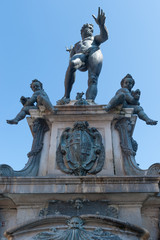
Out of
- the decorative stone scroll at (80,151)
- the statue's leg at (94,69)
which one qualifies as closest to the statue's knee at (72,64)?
the statue's leg at (94,69)

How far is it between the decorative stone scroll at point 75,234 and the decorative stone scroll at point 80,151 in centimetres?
105

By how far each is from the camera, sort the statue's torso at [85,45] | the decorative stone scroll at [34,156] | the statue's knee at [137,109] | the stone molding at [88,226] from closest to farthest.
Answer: the stone molding at [88,226], the decorative stone scroll at [34,156], the statue's knee at [137,109], the statue's torso at [85,45]

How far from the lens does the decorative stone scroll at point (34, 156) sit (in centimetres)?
564

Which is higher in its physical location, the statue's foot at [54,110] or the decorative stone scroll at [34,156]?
the statue's foot at [54,110]

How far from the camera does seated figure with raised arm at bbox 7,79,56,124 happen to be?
679cm

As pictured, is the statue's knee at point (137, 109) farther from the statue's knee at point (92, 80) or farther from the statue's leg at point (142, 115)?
the statue's knee at point (92, 80)

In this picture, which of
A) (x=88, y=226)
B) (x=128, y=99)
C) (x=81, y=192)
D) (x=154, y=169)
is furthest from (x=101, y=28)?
(x=88, y=226)

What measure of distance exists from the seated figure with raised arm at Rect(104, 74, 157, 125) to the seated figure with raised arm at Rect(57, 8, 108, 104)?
3.43 ft

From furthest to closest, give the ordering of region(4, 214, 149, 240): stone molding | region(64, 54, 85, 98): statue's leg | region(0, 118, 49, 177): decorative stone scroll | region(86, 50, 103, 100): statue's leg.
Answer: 1. region(64, 54, 85, 98): statue's leg
2. region(86, 50, 103, 100): statue's leg
3. region(0, 118, 49, 177): decorative stone scroll
4. region(4, 214, 149, 240): stone molding

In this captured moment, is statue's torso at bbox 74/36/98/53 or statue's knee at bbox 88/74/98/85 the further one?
statue's torso at bbox 74/36/98/53

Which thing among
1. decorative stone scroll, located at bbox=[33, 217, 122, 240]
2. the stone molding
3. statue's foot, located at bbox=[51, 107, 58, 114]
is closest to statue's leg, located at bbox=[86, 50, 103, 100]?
statue's foot, located at bbox=[51, 107, 58, 114]

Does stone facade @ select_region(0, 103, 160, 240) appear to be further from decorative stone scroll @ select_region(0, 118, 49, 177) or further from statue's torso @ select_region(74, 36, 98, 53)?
statue's torso @ select_region(74, 36, 98, 53)

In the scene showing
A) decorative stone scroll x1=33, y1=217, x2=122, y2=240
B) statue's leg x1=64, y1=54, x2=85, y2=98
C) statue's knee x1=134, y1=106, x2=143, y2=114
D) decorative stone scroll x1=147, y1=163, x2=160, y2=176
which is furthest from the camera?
statue's leg x1=64, y1=54, x2=85, y2=98

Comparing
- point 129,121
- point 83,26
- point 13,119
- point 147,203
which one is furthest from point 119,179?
Answer: point 83,26
